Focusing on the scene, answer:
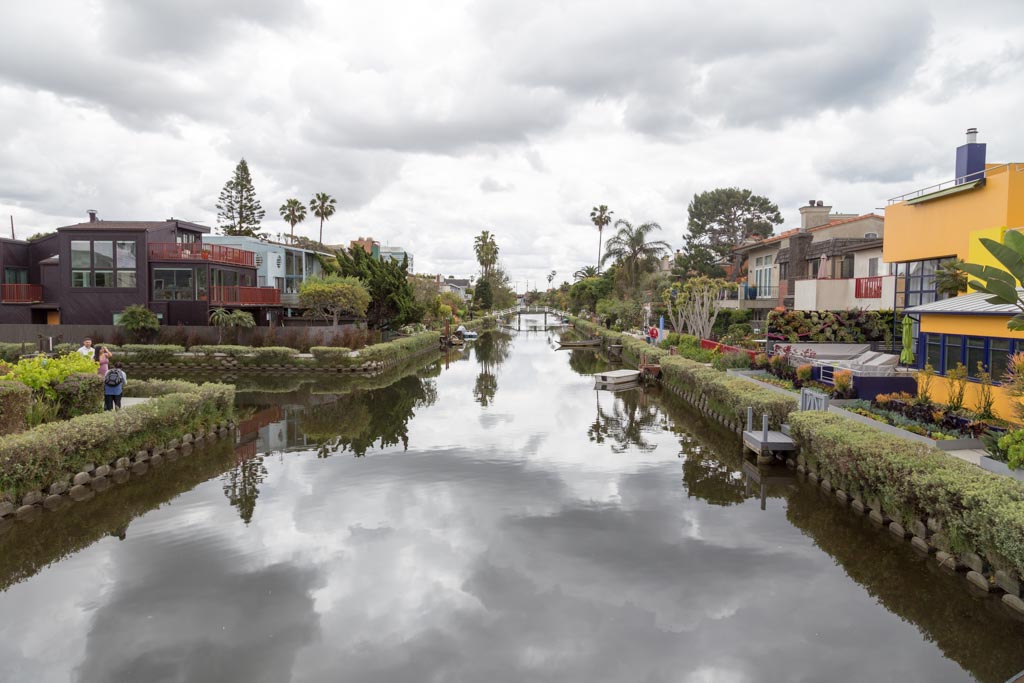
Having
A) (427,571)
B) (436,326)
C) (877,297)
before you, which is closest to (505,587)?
(427,571)

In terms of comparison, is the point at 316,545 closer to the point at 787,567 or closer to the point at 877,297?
the point at 787,567

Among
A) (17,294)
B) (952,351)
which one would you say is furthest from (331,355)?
(952,351)

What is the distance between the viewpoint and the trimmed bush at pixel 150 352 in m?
40.2

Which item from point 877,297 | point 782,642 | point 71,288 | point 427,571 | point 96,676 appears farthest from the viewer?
point 71,288

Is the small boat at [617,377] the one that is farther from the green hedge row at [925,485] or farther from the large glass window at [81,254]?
the large glass window at [81,254]

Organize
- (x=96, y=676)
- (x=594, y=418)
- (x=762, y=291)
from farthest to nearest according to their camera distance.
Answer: (x=762, y=291) → (x=594, y=418) → (x=96, y=676)

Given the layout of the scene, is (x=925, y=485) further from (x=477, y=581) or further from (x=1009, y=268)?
(x=477, y=581)

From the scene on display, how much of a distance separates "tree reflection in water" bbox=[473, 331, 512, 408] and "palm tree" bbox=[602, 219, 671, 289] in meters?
15.0

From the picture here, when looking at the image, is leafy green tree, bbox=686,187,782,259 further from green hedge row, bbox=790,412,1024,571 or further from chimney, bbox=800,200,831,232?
green hedge row, bbox=790,412,1024,571

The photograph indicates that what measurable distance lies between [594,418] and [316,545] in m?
15.9

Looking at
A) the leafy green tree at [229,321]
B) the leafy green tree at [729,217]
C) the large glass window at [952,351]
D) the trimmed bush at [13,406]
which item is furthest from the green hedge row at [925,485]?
the leafy green tree at [729,217]

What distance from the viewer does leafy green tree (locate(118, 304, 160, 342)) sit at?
138 ft

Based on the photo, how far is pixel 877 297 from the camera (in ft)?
107

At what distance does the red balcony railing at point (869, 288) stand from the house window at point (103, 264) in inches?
1781
